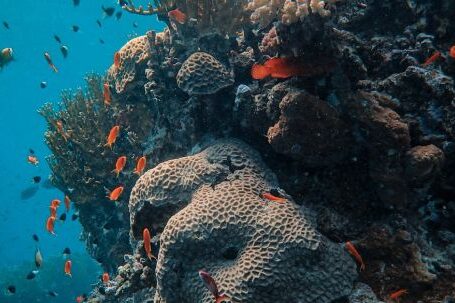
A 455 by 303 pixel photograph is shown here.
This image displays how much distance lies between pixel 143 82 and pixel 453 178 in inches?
217

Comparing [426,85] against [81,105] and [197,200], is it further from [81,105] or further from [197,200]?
[81,105]

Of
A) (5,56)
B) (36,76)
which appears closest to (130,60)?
(5,56)

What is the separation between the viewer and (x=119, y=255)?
8.59 m

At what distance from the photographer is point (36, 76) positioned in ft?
250

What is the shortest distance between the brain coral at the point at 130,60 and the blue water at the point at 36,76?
144 ft

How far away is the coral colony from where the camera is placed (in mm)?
3961

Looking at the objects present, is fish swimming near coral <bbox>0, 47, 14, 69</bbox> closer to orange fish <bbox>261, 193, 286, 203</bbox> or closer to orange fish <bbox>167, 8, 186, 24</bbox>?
orange fish <bbox>167, 8, 186, 24</bbox>

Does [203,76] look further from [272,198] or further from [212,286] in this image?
[212,286]

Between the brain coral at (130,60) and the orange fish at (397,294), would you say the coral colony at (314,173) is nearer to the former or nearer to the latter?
the orange fish at (397,294)

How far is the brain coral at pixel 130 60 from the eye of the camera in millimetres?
7086

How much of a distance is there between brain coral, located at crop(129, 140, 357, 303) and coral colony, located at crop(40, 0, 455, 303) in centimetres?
1

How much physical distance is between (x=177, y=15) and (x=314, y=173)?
143 inches

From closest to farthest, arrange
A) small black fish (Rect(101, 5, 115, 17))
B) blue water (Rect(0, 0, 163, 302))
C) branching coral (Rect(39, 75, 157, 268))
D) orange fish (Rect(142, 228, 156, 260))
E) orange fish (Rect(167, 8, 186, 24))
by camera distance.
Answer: orange fish (Rect(142, 228, 156, 260))
orange fish (Rect(167, 8, 186, 24))
branching coral (Rect(39, 75, 157, 268))
small black fish (Rect(101, 5, 115, 17))
blue water (Rect(0, 0, 163, 302))

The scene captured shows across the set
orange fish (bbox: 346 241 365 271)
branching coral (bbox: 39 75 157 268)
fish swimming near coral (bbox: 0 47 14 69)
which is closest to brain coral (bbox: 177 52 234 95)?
branching coral (bbox: 39 75 157 268)
